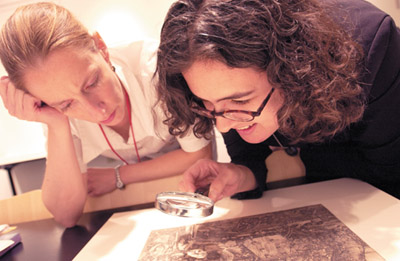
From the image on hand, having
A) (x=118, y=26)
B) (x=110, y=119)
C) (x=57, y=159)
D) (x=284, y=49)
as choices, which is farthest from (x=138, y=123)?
(x=118, y=26)

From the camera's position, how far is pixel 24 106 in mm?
923

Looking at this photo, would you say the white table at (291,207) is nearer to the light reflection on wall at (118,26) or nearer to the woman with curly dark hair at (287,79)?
the woman with curly dark hair at (287,79)

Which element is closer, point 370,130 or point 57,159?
point 370,130

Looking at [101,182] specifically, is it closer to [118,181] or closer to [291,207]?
[118,181]

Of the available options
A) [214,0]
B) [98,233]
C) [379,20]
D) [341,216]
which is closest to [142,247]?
[98,233]

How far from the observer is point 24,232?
0.90 meters

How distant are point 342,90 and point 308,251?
0.33 meters

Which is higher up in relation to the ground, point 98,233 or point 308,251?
point 308,251

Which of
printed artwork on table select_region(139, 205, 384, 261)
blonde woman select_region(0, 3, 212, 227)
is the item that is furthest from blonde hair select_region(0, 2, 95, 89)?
printed artwork on table select_region(139, 205, 384, 261)

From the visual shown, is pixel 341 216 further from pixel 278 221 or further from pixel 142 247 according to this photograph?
pixel 142 247

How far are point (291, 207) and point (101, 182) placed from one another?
604mm

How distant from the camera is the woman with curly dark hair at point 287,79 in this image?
0.58m

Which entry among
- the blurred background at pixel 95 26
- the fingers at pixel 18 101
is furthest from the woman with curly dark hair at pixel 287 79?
the blurred background at pixel 95 26

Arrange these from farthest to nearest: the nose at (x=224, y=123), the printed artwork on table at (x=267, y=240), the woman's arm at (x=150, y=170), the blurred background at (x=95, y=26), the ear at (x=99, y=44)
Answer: the blurred background at (x=95, y=26), the woman's arm at (x=150, y=170), the ear at (x=99, y=44), the nose at (x=224, y=123), the printed artwork on table at (x=267, y=240)
